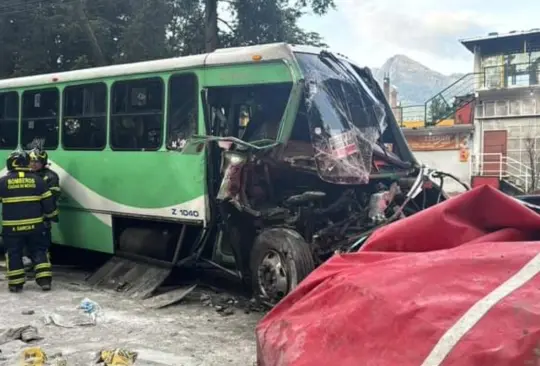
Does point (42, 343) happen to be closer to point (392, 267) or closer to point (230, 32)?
point (392, 267)

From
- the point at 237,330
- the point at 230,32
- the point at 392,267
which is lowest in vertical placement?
the point at 237,330

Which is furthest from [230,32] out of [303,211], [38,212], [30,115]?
[303,211]

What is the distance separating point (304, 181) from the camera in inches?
268

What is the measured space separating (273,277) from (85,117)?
149 inches

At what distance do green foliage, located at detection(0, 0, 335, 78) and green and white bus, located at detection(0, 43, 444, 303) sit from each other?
40.0 ft

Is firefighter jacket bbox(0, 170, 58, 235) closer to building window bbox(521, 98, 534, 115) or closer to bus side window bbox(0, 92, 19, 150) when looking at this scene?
bus side window bbox(0, 92, 19, 150)

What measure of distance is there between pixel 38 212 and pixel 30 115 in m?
2.31

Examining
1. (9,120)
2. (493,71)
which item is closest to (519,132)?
(493,71)

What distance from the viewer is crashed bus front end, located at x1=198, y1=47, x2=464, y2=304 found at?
6.28 metres

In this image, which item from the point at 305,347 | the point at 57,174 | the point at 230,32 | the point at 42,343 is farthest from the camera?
the point at 230,32

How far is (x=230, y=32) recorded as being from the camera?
20656 mm

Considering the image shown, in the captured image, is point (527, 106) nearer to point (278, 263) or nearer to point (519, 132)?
point (519, 132)

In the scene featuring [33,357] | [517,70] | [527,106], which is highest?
[517,70]

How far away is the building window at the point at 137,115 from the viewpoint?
7562mm
